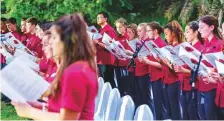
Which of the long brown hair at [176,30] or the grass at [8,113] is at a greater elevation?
the long brown hair at [176,30]

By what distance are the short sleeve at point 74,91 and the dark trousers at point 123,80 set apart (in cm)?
→ 527

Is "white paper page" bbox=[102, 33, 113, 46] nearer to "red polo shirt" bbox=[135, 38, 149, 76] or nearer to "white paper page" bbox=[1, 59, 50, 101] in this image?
"red polo shirt" bbox=[135, 38, 149, 76]

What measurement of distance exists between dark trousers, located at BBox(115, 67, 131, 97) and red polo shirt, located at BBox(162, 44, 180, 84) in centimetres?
178

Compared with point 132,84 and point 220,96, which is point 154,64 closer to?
point 220,96

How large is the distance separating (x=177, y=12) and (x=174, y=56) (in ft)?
18.3

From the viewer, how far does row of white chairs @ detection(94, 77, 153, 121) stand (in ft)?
8.80

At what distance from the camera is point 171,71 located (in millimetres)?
5457

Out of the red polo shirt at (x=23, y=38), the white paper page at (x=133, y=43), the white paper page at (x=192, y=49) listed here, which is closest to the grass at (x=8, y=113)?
the red polo shirt at (x=23, y=38)

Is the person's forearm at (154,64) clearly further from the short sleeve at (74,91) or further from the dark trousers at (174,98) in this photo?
the short sleeve at (74,91)

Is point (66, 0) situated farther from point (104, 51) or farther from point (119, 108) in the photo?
point (119, 108)

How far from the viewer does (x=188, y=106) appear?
5.29 metres

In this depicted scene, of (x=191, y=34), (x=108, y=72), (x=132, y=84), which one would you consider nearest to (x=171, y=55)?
(x=191, y=34)

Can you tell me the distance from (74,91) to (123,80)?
18.4 feet

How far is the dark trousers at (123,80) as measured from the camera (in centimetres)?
750
